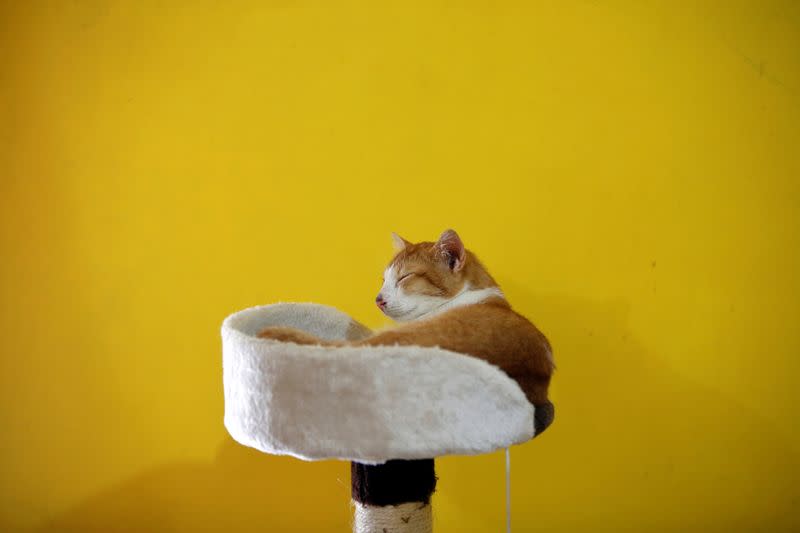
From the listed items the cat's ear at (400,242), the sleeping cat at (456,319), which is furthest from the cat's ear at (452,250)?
the cat's ear at (400,242)

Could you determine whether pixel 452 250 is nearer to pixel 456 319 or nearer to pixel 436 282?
pixel 436 282

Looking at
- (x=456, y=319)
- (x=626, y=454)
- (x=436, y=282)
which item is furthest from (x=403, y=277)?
(x=626, y=454)

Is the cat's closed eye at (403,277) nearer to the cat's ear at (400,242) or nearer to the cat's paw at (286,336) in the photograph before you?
the cat's ear at (400,242)

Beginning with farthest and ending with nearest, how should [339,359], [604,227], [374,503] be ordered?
[604,227] < [374,503] < [339,359]

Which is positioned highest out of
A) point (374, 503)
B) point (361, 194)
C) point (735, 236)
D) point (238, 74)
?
point (238, 74)

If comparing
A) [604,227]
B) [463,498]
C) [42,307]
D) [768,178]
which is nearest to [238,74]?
[42,307]

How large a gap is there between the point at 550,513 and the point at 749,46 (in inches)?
49.5

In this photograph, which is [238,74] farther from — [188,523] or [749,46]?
[749,46]

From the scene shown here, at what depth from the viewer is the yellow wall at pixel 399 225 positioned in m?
1.45

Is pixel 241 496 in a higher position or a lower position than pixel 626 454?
lower

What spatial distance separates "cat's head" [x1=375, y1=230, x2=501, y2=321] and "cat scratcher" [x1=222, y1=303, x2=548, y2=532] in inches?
12.9

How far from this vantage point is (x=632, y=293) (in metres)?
1.45

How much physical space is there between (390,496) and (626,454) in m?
0.80

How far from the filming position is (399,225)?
1485 millimetres
